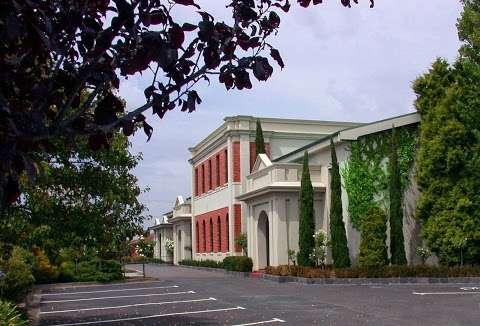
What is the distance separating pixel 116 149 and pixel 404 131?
51.5ft

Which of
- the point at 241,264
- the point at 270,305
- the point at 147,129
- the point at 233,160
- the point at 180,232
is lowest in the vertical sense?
the point at 270,305

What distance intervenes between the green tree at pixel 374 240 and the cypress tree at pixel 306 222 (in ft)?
11.0

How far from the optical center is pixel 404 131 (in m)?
25.1

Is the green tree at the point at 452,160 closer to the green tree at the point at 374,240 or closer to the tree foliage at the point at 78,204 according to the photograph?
the green tree at the point at 374,240

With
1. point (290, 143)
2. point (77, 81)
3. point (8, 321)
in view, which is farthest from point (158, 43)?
point (290, 143)

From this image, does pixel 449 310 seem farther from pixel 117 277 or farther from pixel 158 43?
pixel 117 277

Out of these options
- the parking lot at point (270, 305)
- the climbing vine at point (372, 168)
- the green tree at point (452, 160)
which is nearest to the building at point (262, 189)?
the climbing vine at point (372, 168)

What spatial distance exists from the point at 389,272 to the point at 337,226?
359cm

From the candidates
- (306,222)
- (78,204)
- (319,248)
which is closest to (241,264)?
(306,222)

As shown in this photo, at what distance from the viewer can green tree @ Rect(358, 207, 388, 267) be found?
23062 millimetres

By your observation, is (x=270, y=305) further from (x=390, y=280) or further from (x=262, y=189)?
(x=262, y=189)

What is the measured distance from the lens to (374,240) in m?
23.3

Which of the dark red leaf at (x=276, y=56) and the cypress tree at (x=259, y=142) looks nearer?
the dark red leaf at (x=276, y=56)

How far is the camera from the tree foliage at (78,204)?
11.4 metres
